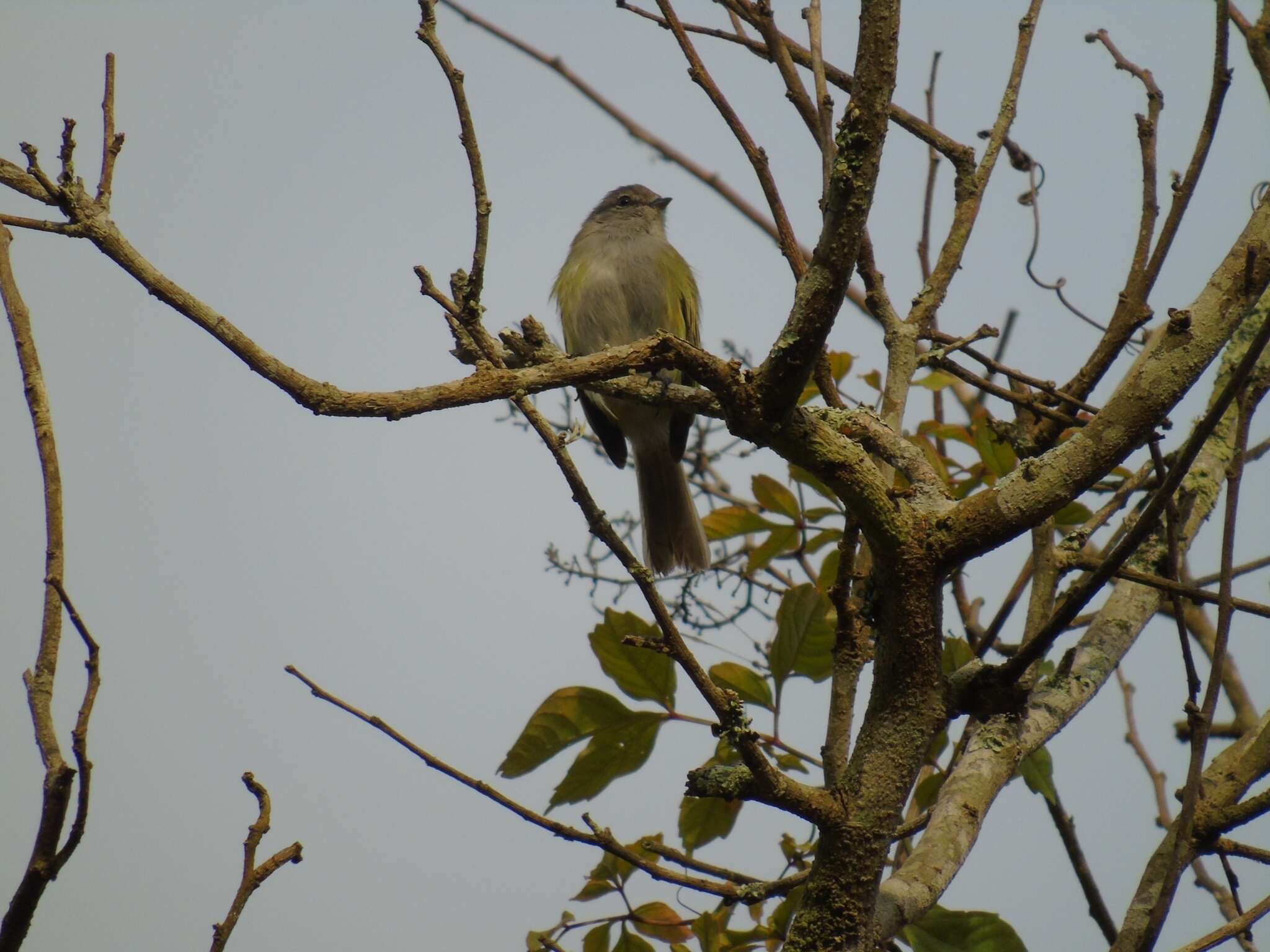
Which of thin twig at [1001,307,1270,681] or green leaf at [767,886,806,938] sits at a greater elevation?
thin twig at [1001,307,1270,681]

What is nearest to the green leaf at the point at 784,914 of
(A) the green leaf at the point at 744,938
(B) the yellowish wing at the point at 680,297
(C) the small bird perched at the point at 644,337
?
(A) the green leaf at the point at 744,938

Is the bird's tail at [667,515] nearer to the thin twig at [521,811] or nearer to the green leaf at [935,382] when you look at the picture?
the green leaf at [935,382]

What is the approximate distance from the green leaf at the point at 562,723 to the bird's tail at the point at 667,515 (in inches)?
108

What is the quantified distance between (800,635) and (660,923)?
726 mm

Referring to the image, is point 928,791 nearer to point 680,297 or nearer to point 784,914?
point 784,914

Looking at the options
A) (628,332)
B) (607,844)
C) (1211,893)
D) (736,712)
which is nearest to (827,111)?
(736,712)

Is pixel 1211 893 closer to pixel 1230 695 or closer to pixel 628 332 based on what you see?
pixel 1230 695

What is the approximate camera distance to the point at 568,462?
201cm

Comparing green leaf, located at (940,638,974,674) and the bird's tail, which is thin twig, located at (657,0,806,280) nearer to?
green leaf, located at (940,638,974,674)

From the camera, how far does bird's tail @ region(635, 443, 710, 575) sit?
5633 mm

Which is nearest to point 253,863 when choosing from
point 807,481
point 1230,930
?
point 1230,930

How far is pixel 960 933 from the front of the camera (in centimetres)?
232

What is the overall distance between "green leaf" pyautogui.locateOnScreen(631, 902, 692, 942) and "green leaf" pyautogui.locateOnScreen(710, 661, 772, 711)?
51 centimetres

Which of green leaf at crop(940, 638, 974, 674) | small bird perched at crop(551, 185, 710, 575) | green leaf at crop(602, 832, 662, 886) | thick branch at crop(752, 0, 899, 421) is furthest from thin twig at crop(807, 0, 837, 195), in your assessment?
small bird perched at crop(551, 185, 710, 575)
